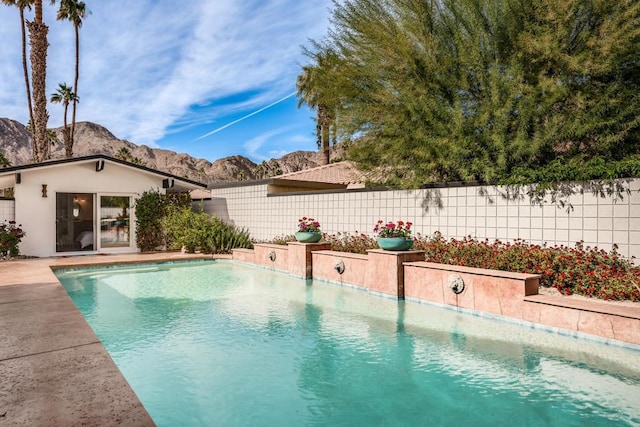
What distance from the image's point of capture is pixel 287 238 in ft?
42.0

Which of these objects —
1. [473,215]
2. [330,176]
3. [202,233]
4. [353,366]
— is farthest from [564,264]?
[330,176]

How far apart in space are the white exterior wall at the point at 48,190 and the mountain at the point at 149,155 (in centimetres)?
6922

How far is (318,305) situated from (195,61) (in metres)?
20.1

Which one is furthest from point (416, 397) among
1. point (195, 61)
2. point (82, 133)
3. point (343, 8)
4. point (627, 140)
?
point (82, 133)

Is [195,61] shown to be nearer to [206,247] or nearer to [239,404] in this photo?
[206,247]

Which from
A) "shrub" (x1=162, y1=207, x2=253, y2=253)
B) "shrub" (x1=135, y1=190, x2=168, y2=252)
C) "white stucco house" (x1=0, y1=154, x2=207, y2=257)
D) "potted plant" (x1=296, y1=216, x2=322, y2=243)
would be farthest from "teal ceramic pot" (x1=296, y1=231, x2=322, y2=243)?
"white stucco house" (x1=0, y1=154, x2=207, y2=257)

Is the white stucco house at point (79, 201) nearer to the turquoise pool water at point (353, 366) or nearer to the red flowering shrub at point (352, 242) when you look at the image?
the turquoise pool water at point (353, 366)

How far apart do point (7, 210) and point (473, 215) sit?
43.1ft

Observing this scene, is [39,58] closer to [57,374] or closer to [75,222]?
[75,222]

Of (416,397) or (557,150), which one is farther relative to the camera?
(557,150)

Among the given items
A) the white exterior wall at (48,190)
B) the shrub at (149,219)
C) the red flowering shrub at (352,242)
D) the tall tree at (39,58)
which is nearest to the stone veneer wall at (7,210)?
the white exterior wall at (48,190)

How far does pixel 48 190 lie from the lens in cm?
1330

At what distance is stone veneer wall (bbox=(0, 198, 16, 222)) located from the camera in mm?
12586

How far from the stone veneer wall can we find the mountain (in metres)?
70.5
